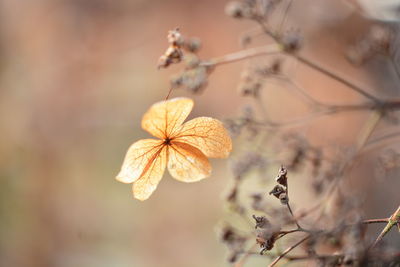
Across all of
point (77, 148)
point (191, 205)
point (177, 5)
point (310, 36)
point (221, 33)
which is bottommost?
point (191, 205)

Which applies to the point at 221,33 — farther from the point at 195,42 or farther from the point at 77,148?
the point at 195,42

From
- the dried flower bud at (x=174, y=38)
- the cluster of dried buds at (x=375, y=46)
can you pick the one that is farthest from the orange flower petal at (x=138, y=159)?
the cluster of dried buds at (x=375, y=46)

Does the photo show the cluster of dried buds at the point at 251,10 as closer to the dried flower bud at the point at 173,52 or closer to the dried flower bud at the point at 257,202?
the dried flower bud at the point at 173,52

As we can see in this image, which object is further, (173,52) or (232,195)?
(232,195)

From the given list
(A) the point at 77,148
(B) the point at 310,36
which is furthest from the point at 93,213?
(B) the point at 310,36

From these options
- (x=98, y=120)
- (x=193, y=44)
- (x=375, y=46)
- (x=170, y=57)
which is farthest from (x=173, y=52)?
(x=98, y=120)

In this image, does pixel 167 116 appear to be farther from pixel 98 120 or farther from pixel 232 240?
pixel 98 120

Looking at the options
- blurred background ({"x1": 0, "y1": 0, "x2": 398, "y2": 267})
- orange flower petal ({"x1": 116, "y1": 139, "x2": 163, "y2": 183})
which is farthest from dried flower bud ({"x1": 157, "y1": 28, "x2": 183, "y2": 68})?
blurred background ({"x1": 0, "y1": 0, "x2": 398, "y2": 267})
